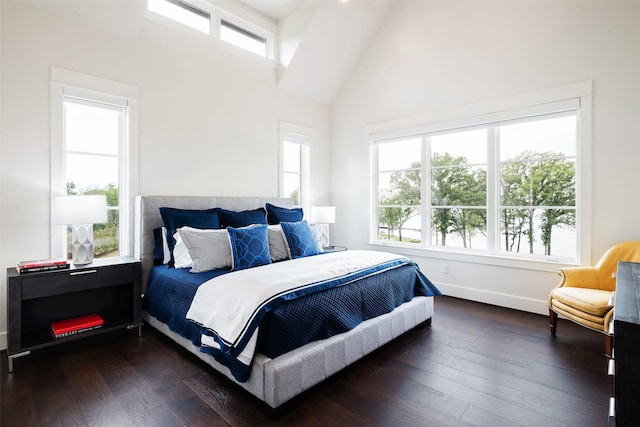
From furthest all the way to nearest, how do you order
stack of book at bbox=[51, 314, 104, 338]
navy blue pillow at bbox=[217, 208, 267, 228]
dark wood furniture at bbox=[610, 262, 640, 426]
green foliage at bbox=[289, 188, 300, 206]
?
green foliage at bbox=[289, 188, 300, 206] < navy blue pillow at bbox=[217, 208, 267, 228] < stack of book at bbox=[51, 314, 104, 338] < dark wood furniture at bbox=[610, 262, 640, 426]

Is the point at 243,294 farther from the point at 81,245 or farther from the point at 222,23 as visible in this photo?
the point at 222,23

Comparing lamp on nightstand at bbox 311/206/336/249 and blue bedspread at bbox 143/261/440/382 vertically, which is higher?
lamp on nightstand at bbox 311/206/336/249

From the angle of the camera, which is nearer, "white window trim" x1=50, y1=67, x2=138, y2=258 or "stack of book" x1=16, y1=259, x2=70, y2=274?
"stack of book" x1=16, y1=259, x2=70, y2=274

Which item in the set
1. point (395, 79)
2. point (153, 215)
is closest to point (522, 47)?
point (395, 79)

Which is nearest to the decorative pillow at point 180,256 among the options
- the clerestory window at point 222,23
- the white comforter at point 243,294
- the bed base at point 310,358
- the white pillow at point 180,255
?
the white pillow at point 180,255

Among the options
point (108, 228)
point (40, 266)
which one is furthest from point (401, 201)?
point (40, 266)

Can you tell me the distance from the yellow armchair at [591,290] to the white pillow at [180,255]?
10.9ft

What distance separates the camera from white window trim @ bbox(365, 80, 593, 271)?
10.8 ft

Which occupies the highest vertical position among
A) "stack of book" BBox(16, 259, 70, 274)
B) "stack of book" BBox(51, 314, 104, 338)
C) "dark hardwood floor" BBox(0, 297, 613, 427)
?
"stack of book" BBox(16, 259, 70, 274)

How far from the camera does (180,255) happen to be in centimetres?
302

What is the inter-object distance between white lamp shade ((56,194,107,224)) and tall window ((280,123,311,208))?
2519 mm

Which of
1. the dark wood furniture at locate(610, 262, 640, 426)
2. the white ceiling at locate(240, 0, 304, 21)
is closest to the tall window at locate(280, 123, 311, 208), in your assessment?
the white ceiling at locate(240, 0, 304, 21)

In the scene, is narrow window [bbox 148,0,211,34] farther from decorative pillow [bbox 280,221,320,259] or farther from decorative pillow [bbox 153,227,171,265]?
decorative pillow [bbox 280,221,320,259]

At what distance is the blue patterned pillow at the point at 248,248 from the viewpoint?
9.43 ft
